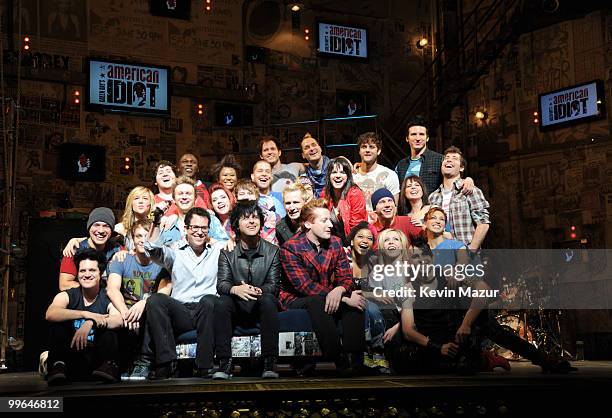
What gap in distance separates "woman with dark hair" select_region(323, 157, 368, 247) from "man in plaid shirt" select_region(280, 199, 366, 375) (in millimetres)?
544

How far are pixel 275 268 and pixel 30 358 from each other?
5.62 m

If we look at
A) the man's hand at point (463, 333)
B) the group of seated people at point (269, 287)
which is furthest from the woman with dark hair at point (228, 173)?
the man's hand at point (463, 333)

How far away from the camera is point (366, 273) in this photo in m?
5.41

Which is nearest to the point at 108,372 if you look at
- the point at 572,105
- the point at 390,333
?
the point at 390,333

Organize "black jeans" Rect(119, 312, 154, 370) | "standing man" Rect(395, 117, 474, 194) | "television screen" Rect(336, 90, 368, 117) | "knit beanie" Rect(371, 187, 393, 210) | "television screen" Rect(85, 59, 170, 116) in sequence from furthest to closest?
"television screen" Rect(336, 90, 368, 117) → "television screen" Rect(85, 59, 170, 116) → "standing man" Rect(395, 117, 474, 194) → "knit beanie" Rect(371, 187, 393, 210) → "black jeans" Rect(119, 312, 154, 370)

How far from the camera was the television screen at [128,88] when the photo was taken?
1066 cm

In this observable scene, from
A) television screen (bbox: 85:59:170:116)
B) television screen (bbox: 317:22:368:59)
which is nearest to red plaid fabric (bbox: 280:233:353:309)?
television screen (bbox: 85:59:170:116)

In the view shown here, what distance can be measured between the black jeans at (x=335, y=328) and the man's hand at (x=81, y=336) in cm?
137

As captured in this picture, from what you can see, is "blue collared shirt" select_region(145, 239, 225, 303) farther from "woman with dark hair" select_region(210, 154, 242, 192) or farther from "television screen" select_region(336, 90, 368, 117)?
"television screen" select_region(336, 90, 368, 117)

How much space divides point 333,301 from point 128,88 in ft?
22.8

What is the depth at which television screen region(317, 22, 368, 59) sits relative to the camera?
→ 12.3 m

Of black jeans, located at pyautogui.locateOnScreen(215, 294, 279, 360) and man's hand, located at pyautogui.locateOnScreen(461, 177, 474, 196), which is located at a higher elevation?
man's hand, located at pyautogui.locateOnScreen(461, 177, 474, 196)

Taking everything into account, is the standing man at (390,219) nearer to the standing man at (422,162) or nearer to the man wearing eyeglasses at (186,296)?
the standing man at (422,162)

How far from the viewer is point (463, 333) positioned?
4926 millimetres
